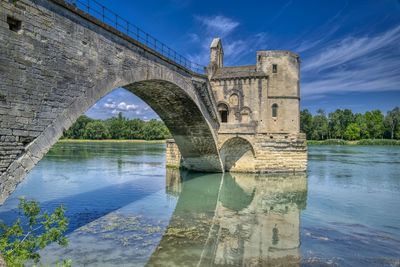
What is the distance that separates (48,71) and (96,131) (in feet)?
283

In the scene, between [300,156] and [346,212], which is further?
[300,156]

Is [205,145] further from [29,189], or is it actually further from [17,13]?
[17,13]

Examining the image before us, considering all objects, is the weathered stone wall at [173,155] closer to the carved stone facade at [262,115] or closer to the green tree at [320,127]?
the carved stone facade at [262,115]

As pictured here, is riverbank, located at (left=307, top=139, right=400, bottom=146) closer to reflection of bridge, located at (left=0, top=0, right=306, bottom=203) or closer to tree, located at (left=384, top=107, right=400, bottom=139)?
tree, located at (left=384, top=107, right=400, bottom=139)

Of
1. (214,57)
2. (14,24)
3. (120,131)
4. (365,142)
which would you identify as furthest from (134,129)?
(14,24)

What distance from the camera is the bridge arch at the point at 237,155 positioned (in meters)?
26.8

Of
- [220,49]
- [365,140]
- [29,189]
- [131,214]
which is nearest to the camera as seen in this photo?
[131,214]

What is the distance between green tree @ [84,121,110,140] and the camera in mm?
92312

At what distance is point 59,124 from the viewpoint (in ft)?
33.1

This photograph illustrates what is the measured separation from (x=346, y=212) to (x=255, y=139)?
479 inches

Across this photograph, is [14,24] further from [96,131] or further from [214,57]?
[96,131]

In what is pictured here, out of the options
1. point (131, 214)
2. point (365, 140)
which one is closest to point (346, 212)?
point (131, 214)

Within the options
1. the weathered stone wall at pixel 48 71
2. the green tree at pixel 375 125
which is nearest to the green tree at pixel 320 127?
the green tree at pixel 375 125

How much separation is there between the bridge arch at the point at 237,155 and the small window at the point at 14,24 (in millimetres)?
19462
